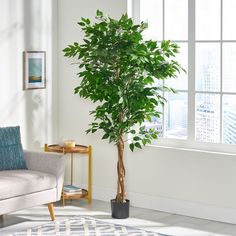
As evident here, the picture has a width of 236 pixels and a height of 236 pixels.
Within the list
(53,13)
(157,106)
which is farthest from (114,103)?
(53,13)

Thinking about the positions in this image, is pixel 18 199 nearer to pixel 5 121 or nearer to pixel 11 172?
pixel 11 172

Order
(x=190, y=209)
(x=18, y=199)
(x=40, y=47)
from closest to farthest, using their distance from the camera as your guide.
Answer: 1. (x=18, y=199)
2. (x=190, y=209)
3. (x=40, y=47)

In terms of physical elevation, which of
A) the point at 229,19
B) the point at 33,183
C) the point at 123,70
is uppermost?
the point at 229,19

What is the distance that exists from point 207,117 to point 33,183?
5.71 feet

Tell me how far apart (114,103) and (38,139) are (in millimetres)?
1358

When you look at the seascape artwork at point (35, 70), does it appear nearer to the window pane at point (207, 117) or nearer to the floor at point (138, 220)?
the floor at point (138, 220)

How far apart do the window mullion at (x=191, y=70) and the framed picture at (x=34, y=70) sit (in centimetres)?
160

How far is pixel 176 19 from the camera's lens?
6332mm

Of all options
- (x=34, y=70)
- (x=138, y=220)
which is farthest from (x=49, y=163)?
(x=34, y=70)

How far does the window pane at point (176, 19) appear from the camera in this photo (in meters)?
6.27

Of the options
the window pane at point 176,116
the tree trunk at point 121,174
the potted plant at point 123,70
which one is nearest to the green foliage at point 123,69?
the potted plant at point 123,70

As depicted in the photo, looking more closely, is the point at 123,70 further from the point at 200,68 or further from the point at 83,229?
the point at 83,229

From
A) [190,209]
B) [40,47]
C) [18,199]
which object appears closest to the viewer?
[18,199]

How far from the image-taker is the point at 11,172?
5855mm
